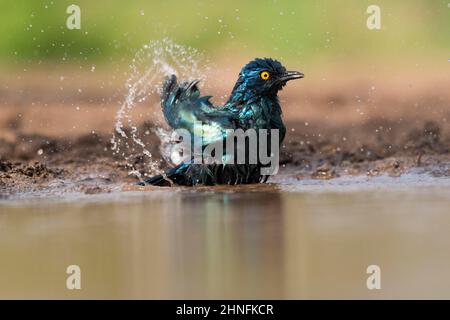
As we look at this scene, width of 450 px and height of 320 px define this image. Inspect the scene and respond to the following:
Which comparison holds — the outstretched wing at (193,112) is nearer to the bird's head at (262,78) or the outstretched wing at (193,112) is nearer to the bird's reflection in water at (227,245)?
the bird's head at (262,78)

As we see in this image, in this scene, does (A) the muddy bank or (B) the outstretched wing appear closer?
(B) the outstretched wing

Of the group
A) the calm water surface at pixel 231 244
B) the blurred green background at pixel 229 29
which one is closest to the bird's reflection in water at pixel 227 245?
the calm water surface at pixel 231 244

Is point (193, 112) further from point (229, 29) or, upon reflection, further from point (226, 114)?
point (229, 29)

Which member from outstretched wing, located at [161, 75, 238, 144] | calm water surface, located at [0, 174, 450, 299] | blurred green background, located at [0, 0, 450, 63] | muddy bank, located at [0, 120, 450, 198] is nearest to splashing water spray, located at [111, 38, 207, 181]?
muddy bank, located at [0, 120, 450, 198]

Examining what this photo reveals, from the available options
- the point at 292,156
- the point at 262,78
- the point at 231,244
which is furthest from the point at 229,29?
the point at 231,244

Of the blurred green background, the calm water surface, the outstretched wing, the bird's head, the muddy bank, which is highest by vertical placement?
the blurred green background

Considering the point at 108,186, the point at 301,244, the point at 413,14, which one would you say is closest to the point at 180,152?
the point at 108,186

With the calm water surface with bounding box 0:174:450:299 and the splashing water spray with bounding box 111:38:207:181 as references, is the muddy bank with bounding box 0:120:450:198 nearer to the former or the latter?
the splashing water spray with bounding box 111:38:207:181
